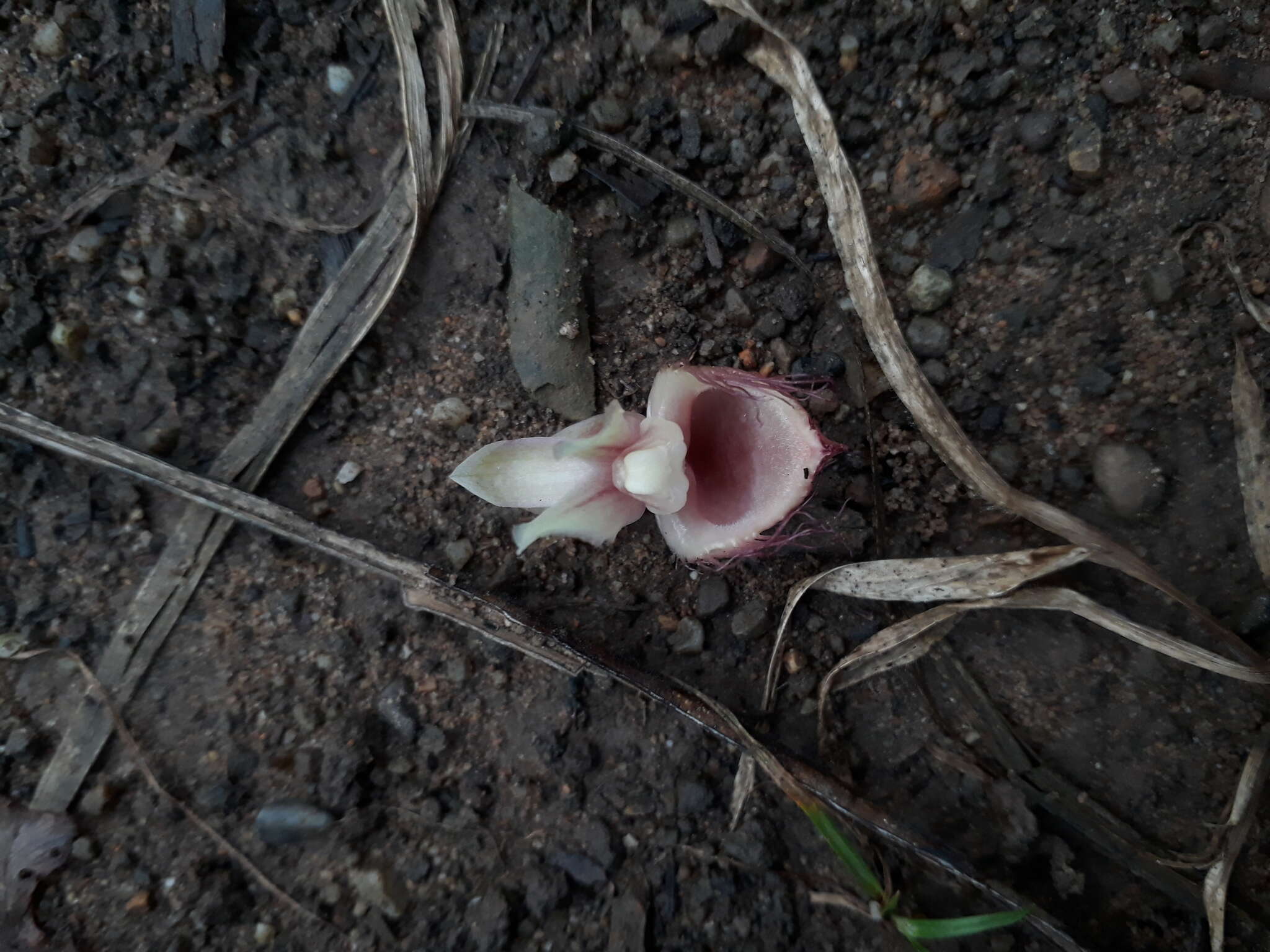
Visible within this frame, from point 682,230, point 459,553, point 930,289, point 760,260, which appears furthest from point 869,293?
point 459,553

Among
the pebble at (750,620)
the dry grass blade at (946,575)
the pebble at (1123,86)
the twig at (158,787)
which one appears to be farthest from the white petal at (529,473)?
the pebble at (1123,86)

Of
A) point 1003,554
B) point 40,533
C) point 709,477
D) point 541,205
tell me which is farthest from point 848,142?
point 40,533

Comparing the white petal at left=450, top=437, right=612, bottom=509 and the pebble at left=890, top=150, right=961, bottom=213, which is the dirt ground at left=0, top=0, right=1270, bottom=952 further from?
the white petal at left=450, top=437, right=612, bottom=509

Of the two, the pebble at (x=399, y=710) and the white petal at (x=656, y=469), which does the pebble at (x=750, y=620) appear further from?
the pebble at (x=399, y=710)

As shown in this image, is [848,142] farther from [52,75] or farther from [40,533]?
[40,533]

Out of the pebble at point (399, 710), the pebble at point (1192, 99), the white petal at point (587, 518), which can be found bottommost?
the pebble at point (399, 710)

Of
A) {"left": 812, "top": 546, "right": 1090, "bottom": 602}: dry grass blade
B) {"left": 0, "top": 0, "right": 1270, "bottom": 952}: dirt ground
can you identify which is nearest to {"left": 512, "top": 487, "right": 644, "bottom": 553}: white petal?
{"left": 0, "top": 0, "right": 1270, "bottom": 952}: dirt ground
